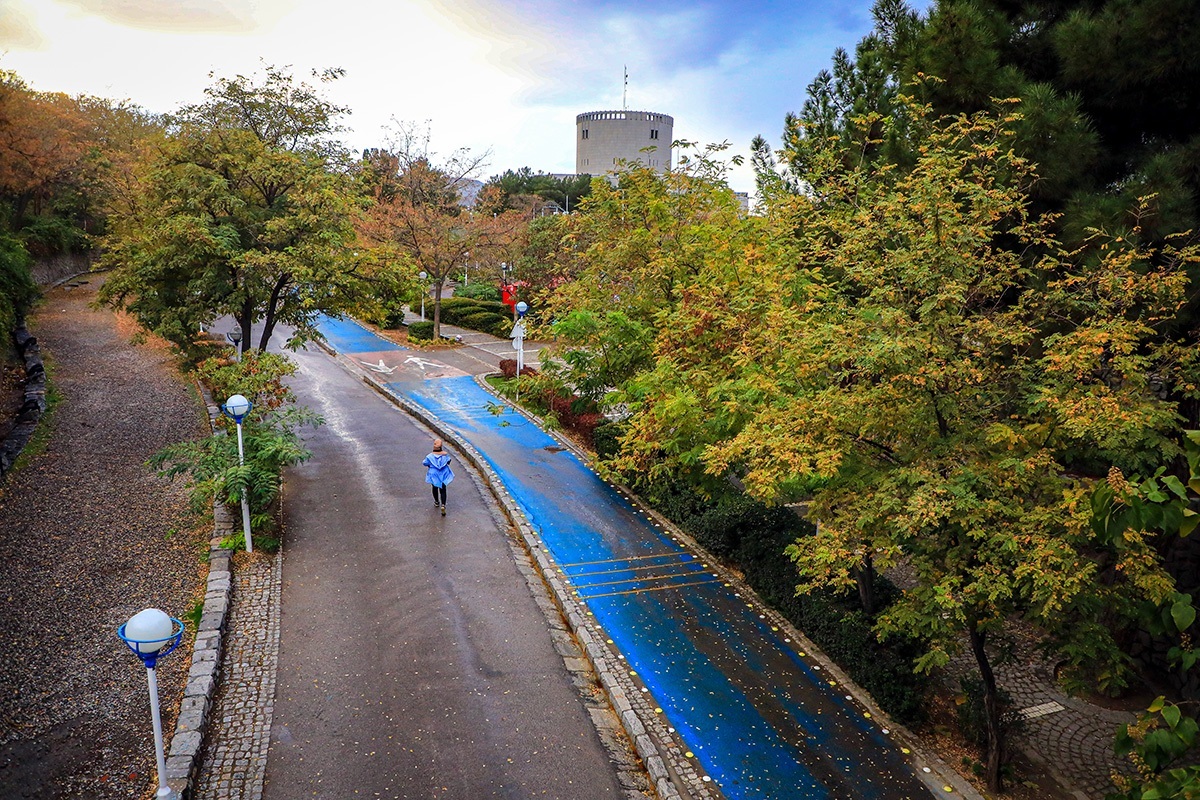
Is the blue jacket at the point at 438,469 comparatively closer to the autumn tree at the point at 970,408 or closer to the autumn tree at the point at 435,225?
the autumn tree at the point at 970,408

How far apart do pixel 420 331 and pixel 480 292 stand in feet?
32.5

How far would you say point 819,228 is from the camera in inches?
447

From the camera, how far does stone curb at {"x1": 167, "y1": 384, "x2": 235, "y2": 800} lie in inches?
314

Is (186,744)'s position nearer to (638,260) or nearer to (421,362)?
(638,260)

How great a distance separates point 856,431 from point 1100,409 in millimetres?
2566

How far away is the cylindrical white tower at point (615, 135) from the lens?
2682 inches

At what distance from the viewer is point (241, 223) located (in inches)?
716

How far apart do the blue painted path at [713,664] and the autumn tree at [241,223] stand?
6.97 meters

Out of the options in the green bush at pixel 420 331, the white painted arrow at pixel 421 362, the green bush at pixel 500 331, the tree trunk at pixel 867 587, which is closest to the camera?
the tree trunk at pixel 867 587

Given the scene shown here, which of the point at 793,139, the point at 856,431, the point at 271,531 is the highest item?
the point at 793,139

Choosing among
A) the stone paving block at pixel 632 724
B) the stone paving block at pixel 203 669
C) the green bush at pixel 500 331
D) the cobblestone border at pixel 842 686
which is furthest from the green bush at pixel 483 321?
the stone paving block at pixel 632 724

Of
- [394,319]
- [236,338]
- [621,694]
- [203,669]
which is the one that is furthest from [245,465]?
[394,319]

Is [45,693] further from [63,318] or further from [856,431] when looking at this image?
[63,318]

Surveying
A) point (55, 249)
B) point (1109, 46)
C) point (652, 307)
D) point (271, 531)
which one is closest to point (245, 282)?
point (271, 531)
